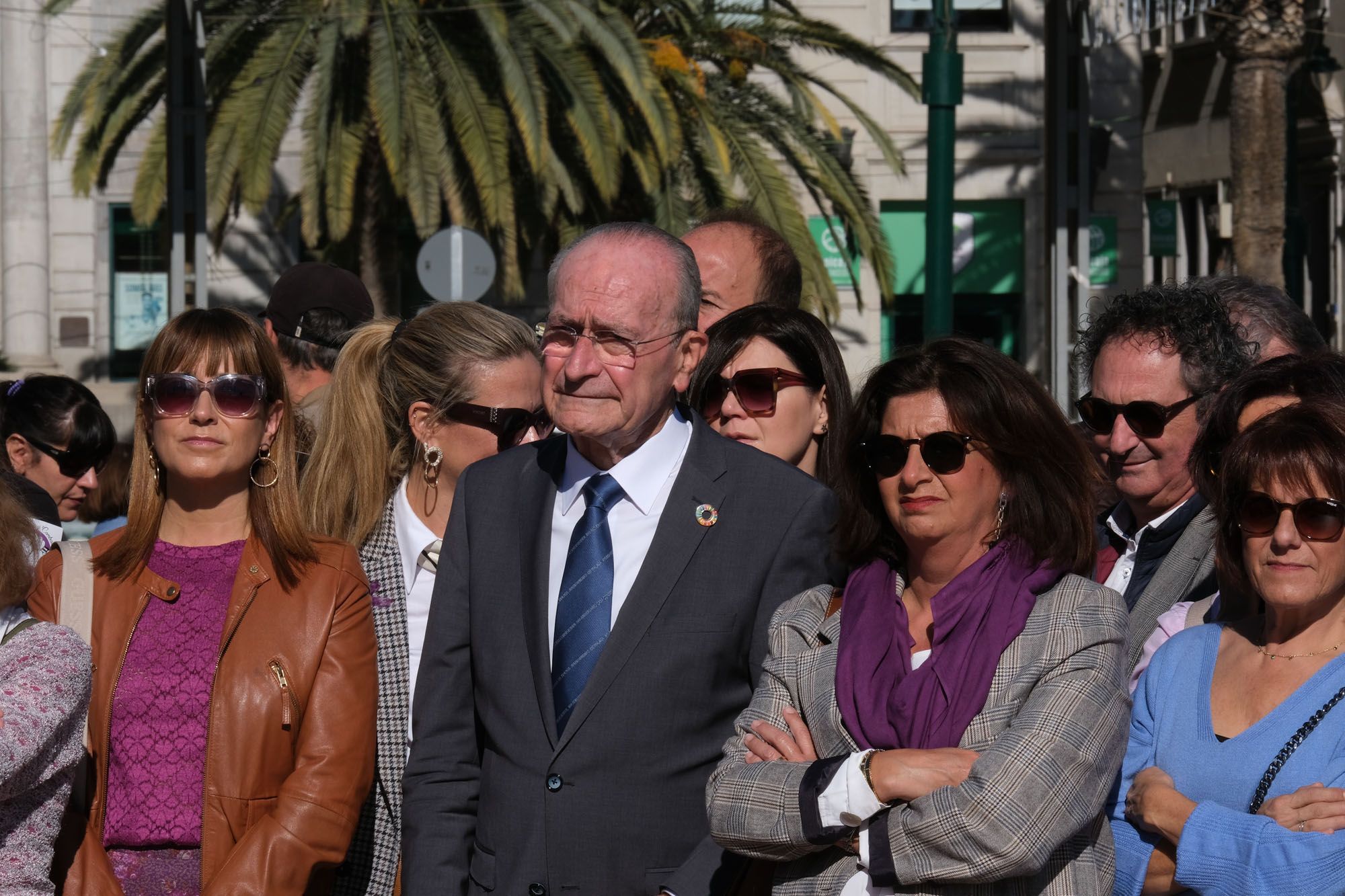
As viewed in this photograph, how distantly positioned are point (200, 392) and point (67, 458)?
8.66ft

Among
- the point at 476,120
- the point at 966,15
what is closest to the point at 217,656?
the point at 476,120

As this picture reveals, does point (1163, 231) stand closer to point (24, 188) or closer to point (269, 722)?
point (24, 188)

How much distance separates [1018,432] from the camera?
3.40 meters

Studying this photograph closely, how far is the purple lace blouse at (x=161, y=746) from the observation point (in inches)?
144

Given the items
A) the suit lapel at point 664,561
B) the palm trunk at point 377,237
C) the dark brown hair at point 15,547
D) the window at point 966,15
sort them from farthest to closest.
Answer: the window at point 966,15 < the palm trunk at point 377,237 < the dark brown hair at point 15,547 < the suit lapel at point 664,561

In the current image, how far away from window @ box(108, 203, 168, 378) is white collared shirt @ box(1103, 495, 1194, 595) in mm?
20755

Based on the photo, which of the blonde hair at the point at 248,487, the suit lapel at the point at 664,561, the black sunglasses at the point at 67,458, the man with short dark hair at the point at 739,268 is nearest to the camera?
the suit lapel at the point at 664,561

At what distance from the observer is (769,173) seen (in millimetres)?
15719

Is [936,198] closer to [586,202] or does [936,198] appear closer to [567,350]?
[586,202]

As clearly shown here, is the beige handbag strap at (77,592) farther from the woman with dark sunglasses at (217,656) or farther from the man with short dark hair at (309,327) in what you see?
the man with short dark hair at (309,327)

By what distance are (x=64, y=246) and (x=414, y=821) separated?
21451mm

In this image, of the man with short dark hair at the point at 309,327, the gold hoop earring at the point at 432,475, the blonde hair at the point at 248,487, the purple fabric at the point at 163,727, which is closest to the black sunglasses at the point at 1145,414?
the gold hoop earring at the point at 432,475

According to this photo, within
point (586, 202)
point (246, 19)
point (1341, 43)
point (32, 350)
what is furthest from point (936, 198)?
point (32, 350)

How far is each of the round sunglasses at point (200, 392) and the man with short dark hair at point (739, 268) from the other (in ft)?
6.50
